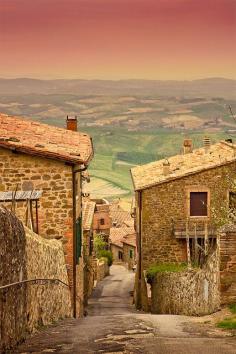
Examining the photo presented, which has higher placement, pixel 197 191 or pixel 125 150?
pixel 125 150

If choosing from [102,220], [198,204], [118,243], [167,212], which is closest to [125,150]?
[102,220]

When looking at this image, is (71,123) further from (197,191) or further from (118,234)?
(118,234)

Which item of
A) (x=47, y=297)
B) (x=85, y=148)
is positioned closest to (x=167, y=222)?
(x=85, y=148)

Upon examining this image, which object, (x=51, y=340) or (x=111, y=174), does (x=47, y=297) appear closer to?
(x=51, y=340)

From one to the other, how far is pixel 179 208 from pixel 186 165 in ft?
10.2

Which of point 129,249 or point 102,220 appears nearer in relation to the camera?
point 129,249

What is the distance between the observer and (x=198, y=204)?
3350 centimetres

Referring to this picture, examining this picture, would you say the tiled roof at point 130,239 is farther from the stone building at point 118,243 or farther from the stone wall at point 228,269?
the stone wall at point 228,269

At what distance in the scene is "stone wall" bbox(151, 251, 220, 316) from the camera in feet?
58.2

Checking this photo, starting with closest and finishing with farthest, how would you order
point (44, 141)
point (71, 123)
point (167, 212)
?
point (44, 141) < point (71, 123) < point (167, 212)

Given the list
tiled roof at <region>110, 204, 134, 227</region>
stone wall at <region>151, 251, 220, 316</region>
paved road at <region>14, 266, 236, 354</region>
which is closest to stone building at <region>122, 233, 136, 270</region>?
tiled roof at <region>110, 204, 134, 227</region>

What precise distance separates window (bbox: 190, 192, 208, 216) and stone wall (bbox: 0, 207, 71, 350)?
51.6ft

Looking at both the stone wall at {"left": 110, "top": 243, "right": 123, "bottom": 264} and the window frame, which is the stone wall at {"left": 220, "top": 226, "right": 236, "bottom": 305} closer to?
the window frame

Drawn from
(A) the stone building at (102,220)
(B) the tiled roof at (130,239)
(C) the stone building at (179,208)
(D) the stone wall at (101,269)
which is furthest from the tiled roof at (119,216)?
(C) the stone building at (179,208)
